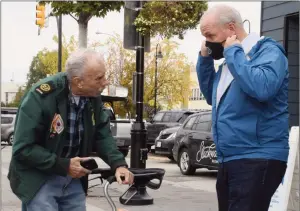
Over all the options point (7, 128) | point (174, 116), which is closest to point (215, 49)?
point (174, 116)

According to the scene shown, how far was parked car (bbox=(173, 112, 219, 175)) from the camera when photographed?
41.9 ft

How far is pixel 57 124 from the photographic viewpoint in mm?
2979

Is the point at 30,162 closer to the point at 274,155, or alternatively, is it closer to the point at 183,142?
the point at 274,155

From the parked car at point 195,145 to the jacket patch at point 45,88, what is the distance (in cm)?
963

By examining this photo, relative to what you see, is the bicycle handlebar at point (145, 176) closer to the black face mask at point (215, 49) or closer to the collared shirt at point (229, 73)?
the collared shirt at point (229, 73)

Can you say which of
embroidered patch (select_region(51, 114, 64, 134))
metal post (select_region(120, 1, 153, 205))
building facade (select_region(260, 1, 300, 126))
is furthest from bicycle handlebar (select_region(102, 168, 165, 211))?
building facade (select_region(260, 1, 300, 126))

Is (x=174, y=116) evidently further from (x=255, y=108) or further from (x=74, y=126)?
(x=255, y=108)

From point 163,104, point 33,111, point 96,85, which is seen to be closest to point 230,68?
point 96,85

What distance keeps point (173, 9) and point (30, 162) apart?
25.7 feet

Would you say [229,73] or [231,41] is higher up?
[231,41]

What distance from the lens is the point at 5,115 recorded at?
30.4 meters

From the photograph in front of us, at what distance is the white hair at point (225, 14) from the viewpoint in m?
3.02

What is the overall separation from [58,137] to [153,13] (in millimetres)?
6854

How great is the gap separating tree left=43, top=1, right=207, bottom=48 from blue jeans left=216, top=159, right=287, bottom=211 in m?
5.74
